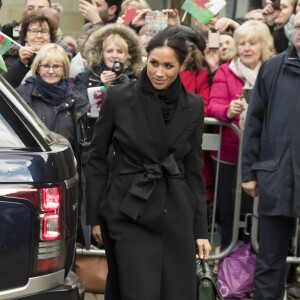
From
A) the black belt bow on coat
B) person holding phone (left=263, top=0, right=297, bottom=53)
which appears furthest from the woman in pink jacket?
the black belt bow on coat

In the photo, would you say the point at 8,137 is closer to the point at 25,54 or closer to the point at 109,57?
the point at 109,57

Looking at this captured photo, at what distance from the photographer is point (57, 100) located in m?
7.00

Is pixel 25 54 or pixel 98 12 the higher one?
pixel 98 12

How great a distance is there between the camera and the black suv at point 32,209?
13.5 ft

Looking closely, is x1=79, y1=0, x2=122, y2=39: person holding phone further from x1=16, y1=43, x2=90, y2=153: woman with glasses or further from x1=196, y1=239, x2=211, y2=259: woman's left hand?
x1=196, y1=239, x2=211, y2=259: woman's left hand

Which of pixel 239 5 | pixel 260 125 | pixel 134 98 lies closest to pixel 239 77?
pixel 260 125

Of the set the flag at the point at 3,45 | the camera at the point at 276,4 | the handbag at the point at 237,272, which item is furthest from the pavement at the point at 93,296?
the camera at the point at 276,4

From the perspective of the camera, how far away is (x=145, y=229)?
536cm

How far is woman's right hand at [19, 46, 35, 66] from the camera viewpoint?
7.90 m

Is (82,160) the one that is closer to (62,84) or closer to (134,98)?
(62,84)

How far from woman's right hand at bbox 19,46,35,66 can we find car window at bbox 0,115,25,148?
367 cm

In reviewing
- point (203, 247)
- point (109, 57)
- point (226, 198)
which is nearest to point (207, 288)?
point (203, 247)

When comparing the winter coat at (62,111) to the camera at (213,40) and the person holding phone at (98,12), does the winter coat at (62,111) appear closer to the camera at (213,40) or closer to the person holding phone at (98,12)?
the camera at (213,40)

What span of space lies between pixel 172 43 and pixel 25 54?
281 centimetres
